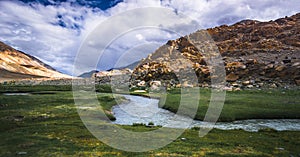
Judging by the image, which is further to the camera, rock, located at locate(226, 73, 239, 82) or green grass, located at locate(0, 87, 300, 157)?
rock, located at locate(226, 73, 239, 82)

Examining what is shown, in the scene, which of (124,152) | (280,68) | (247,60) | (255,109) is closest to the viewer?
(124,152)

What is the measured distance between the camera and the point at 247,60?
10350 centimetres

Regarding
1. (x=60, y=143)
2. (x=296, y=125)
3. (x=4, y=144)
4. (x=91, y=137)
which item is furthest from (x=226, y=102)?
(x=4, y=144)

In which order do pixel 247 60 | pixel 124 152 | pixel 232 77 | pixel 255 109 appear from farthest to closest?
Answer: 1. pixel 247 60
2. pixel 232 77
3. pixel 255 109
4. pixel 124 152

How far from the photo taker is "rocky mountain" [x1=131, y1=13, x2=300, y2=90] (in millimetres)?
80731

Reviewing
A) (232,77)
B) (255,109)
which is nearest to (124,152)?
(255,109)

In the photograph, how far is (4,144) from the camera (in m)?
18.3

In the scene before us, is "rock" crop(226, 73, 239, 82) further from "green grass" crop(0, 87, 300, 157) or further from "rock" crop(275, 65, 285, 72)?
"green grass" crop(0, 87, 300, 157)

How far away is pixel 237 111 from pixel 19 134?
1366 inches

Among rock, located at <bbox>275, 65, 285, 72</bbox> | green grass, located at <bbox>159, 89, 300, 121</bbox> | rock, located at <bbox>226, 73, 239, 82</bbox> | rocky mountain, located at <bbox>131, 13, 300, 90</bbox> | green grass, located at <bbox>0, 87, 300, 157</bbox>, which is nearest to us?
green grass, located at <bbox>0, 87, 300, 157</bbox>

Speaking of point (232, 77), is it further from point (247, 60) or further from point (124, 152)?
point (124, 152)

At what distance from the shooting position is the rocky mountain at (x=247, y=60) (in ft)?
265

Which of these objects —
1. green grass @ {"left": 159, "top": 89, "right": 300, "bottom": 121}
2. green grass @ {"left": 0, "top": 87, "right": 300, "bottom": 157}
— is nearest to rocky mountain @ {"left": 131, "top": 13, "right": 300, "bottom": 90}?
green grass @ {"left": 159, "top": 89, "right": 300, "bottom": 121}

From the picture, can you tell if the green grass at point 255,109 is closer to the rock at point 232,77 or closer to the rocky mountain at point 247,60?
the rocky mountain at point 247,60
